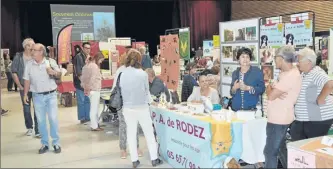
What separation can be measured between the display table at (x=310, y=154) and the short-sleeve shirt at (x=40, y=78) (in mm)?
2115

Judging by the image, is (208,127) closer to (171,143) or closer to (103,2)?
(171,143)

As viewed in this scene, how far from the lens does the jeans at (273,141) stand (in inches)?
103

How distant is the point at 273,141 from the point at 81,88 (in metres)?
3.13

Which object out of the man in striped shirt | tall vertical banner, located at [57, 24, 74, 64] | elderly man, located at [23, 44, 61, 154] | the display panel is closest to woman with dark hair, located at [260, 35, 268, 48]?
the man in striped shirt

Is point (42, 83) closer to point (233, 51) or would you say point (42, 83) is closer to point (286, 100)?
point (233, 51)

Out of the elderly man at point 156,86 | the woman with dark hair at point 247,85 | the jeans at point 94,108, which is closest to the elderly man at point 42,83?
the elderly man at point 156,86

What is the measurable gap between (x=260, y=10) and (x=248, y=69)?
32.0 ft

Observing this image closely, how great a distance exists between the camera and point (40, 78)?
10.8 ft

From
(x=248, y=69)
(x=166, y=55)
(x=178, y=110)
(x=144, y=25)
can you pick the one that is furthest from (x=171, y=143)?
(x=144, y=25)

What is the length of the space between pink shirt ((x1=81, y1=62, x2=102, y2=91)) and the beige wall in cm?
750

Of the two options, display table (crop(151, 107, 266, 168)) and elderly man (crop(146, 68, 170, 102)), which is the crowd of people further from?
elderly man (crop(146, 68, 170, 102))

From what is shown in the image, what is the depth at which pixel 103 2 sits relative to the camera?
470 inches

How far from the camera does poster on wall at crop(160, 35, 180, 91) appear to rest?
15.7 ft

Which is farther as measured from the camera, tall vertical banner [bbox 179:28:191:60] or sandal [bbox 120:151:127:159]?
tall vertical banner [bbox 179:28:191:60]
